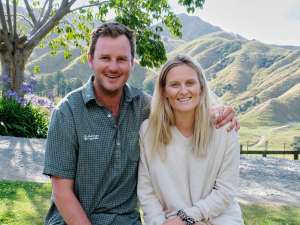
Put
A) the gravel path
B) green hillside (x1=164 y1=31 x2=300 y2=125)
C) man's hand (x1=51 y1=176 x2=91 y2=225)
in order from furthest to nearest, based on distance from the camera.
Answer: green hillside (x1=164 y1=31 x2=300 y2=125) < the gravel path < man's hand (x1=51 y1=176 x2=91 y2=225)

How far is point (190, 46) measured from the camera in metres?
198

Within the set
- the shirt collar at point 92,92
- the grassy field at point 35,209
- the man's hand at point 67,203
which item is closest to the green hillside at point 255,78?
the grassy field at point 35,209

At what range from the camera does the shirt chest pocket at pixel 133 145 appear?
2240mm

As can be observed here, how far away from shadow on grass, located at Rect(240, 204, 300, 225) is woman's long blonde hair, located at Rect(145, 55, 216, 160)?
82.4 inches

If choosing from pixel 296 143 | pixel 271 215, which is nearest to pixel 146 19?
pixel 271 215

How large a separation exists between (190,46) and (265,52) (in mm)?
53726

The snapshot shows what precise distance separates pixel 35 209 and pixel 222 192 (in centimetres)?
250

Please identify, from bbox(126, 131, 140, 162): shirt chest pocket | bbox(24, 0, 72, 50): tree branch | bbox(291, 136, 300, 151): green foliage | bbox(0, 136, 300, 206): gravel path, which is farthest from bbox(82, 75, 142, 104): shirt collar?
bbox(291, 136, 300, 151): green foliage

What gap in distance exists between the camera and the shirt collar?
86.7 inches

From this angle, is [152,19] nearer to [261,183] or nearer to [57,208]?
[261,183]

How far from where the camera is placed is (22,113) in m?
9.01

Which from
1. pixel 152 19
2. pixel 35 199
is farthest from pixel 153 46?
pixel 35 199

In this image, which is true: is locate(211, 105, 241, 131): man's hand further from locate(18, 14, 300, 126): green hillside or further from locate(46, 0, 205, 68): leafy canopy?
locate(18, 14, 300, 126): green hillside

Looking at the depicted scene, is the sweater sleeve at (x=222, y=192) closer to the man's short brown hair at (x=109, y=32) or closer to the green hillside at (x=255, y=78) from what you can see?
the man's short brown hair at (x=109, y=32)
